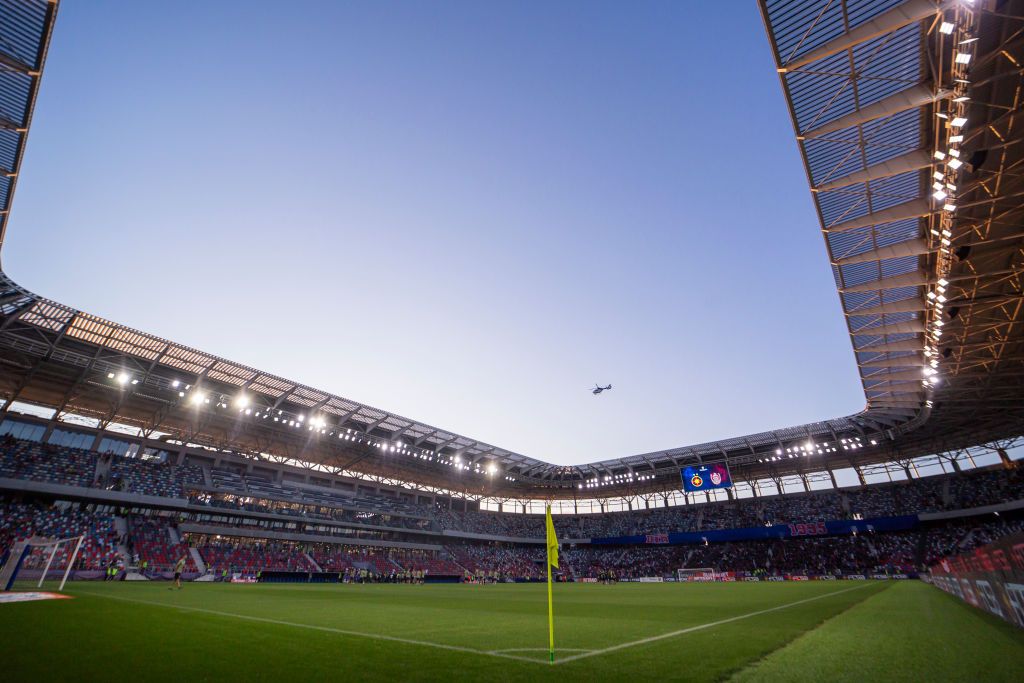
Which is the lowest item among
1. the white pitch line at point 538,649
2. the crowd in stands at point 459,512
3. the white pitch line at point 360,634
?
the white pitch line at point 538,649

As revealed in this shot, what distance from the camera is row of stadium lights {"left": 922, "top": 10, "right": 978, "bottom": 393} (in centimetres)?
1262

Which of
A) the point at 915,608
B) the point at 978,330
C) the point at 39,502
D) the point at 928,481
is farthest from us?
the point at 928,481

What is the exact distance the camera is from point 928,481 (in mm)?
53625

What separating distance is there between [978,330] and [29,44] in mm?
43787

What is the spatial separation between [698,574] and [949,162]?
5257 cm

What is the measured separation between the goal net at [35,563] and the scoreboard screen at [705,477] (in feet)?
176

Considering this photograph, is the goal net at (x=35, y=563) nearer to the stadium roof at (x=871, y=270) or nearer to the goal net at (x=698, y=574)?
the stadium roof at (x=871, y=270)

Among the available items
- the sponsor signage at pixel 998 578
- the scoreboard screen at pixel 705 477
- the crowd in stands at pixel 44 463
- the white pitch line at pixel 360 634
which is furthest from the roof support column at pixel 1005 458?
the crowd in stands at pixel 44 463

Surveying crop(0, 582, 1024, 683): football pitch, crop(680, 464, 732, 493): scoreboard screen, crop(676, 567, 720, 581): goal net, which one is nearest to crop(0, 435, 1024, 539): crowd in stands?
crop(676, 567, 720, 581): goal net

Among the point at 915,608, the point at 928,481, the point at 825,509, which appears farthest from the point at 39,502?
the point at 928,481

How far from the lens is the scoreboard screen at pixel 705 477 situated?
52344 mm

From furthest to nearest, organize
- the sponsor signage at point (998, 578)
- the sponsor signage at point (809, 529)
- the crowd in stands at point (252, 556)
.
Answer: the sponsor signage at point (809, 529)
the crowd in stands at point (252, 556)
the sponsor signage at point (998, 578)

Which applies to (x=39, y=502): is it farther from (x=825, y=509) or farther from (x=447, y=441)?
(x=825, y=509)

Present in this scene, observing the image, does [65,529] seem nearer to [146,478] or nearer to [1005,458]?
[146,478]
